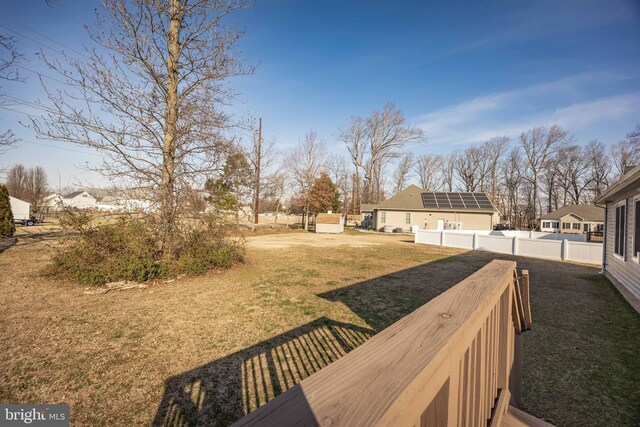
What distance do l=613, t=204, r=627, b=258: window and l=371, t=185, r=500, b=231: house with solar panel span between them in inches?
727

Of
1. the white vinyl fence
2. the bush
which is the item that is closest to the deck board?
the bush

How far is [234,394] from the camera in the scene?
2.79 meters

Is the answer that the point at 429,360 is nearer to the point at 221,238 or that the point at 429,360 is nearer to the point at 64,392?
the point at 64,392

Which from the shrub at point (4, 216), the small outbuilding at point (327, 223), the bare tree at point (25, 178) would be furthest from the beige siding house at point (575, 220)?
the bare tree at point (25, 178)

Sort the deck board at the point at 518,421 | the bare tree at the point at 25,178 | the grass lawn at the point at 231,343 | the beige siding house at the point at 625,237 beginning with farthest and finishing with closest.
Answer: the bare tree at the point at 25,178 → the beige siding house at the point at 625,237 → the grass lawn at the point at 231,343 → the deck board at the point at 518,421

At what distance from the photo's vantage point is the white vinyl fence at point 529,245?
→ 1110 centimetres

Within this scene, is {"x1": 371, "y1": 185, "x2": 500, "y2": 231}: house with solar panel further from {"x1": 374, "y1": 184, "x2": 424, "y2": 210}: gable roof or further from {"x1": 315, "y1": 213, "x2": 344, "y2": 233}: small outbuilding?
{"x1": 315, "y1": 213, "x2": 344, "y2": 233}: small outbuilding

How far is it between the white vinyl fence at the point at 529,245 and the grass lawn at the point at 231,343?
16.2 feet

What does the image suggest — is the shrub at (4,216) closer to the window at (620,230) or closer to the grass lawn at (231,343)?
the grass lawn at (231,343)

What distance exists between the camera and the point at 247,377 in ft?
10.0

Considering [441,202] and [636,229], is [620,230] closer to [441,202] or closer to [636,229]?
[636,229]

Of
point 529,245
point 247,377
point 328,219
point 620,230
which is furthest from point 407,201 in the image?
point 247,377

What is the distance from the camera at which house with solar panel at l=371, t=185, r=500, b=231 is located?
87.6ft

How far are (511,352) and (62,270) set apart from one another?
8.85m
